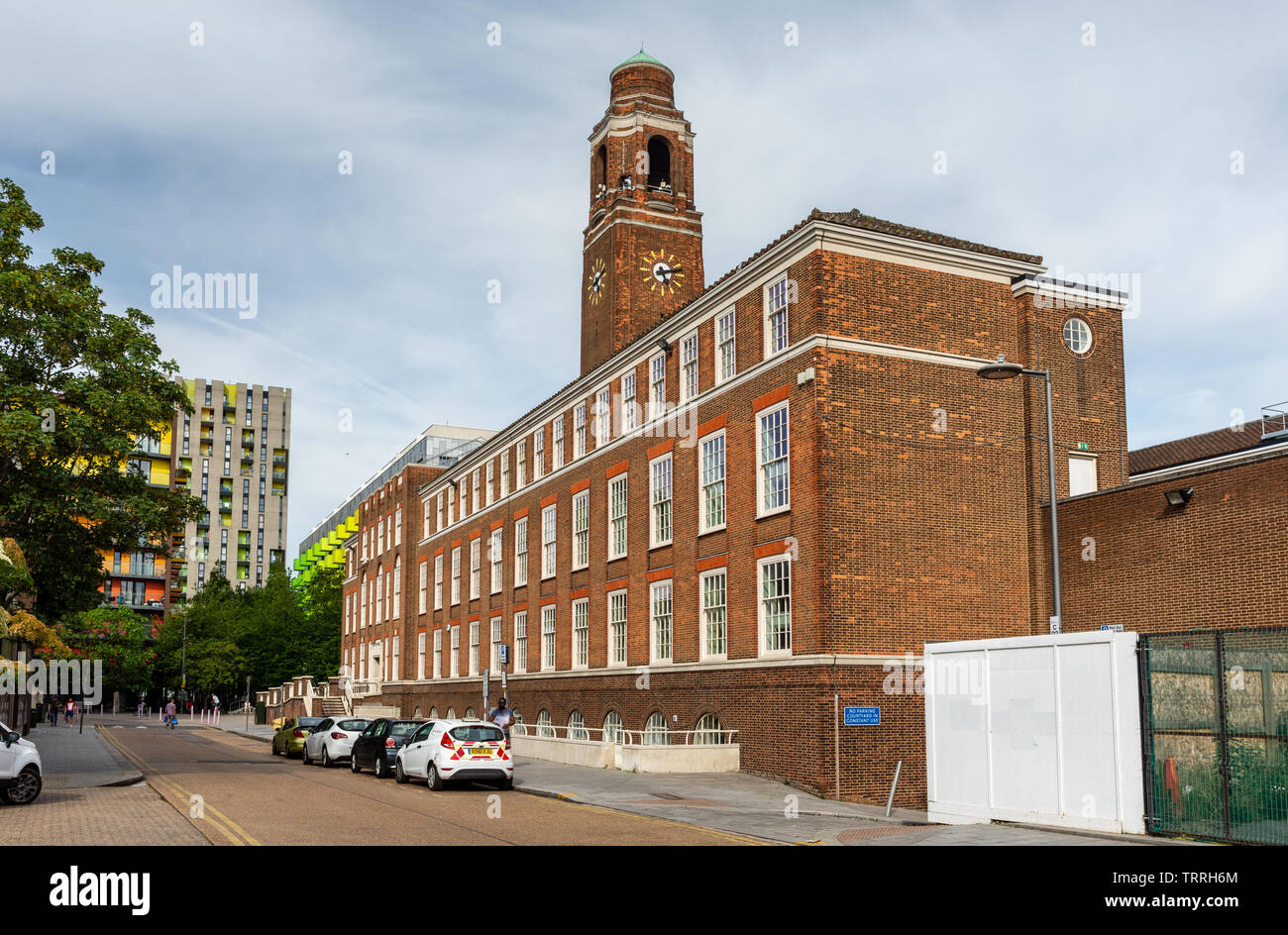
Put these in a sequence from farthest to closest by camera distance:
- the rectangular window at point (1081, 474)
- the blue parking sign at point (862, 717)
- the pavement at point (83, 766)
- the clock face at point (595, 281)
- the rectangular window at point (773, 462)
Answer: the clock face at point (595, 281) < the rectangular window at point (1081, 474) < the rectangular window at point (773, 462) < the pavement at point (83, 766) < the blue parking sign at point (862, 717)

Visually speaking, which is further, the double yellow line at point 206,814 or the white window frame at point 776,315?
the white window frame at point 776,315

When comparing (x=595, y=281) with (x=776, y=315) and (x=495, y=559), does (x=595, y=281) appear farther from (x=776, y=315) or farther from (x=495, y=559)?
(x=776, y=315)

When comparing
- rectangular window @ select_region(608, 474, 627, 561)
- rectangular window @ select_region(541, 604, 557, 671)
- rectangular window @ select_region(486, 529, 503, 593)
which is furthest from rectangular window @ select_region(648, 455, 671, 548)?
rectangular window @ select_region(486, 529, 503, 593)

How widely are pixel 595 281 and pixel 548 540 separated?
35.6 feet

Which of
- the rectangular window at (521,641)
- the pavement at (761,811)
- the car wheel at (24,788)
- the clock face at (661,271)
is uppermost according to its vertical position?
the clock face at (661,271)

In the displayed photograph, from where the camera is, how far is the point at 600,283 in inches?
1842

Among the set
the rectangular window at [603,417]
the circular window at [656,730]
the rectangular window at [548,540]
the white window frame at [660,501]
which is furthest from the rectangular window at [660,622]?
the rectangular window at [548,540]

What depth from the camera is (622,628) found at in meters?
36.6

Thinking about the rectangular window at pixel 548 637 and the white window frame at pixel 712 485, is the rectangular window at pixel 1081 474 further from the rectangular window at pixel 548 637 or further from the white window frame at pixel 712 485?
the rectangular window at pixel 548 637

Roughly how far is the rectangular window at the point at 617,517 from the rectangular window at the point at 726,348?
7.03 m

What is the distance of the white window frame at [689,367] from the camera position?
108 ft

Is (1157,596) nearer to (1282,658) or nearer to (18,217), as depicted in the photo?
(1282,658)

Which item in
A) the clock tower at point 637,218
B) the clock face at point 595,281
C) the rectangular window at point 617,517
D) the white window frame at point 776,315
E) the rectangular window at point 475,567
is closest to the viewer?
the white window frame at point 776,315

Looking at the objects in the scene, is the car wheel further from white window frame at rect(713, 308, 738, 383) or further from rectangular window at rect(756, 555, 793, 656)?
white window frame at rect(713, 308, 738, 383)
